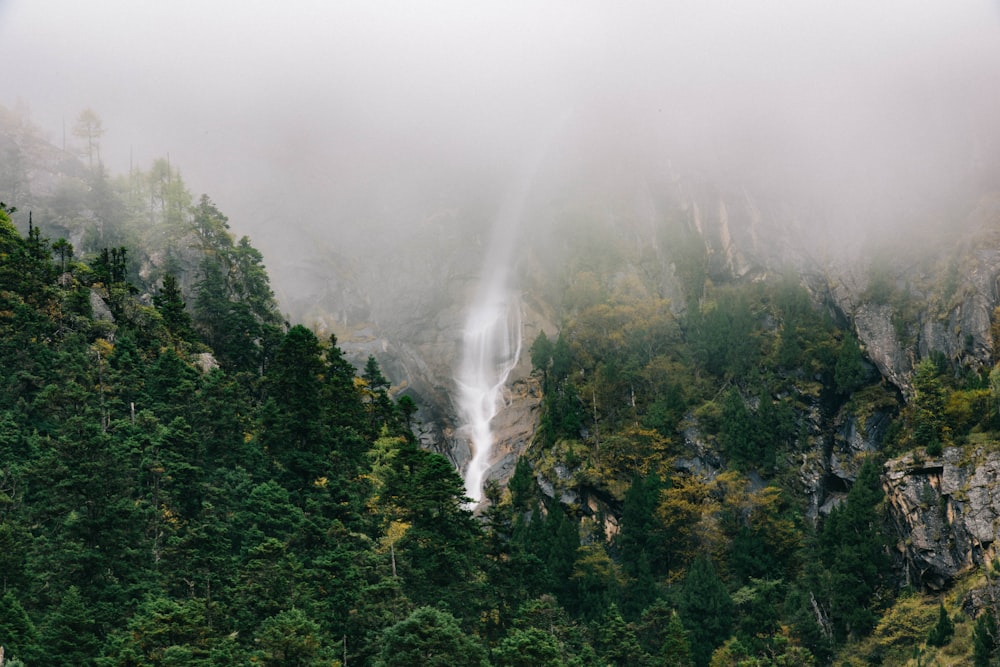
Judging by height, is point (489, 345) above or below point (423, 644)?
above

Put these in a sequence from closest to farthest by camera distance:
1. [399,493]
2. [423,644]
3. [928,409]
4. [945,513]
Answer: [423,644]
[399,493]
[945,513]
[928,409]

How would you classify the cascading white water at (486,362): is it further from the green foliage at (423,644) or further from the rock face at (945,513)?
the green foliage at (423,644)

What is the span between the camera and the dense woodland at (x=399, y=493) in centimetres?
4616

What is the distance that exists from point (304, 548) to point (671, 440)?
46520 mm

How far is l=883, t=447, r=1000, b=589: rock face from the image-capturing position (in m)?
73.4

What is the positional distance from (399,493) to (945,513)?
42140 millimetres

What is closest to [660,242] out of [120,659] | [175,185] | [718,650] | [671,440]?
[671,440]

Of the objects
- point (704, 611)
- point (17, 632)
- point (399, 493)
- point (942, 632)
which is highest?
point (399, 493)

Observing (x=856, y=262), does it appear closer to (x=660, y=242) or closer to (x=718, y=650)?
(x=660, y=242)

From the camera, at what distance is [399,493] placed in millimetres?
56281

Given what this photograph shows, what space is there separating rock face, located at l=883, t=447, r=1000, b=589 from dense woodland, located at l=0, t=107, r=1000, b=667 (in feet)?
5.88

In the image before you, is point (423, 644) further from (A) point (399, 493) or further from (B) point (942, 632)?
(B) point (942, 632)

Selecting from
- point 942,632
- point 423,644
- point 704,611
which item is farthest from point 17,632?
point 942,632

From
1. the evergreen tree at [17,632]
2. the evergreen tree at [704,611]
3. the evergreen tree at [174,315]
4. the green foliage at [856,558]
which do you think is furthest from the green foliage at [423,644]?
the evergreen tree at [174,315]
